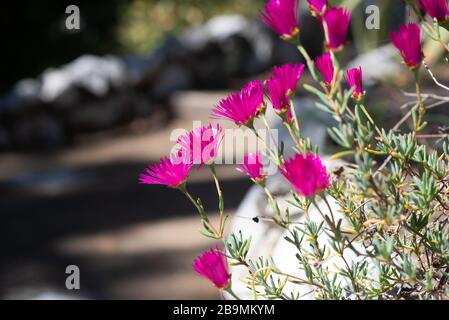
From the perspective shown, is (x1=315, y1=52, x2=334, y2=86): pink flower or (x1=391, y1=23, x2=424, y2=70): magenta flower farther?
(x1=315, y1=52, x2=334, y2=86): pink flower

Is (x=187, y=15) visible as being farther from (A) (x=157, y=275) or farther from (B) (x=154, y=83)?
(A) (x=157, y=275)

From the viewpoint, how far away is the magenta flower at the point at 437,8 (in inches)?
49.6

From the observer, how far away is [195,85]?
837cm

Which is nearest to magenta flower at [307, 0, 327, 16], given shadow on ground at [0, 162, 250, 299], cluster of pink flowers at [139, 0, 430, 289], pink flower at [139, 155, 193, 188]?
cluster of pink flowers at [139, 0, 430, 289]

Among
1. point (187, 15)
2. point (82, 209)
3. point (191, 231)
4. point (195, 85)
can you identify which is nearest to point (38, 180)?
point (82, 209)

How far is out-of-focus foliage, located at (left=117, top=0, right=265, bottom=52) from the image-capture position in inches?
421

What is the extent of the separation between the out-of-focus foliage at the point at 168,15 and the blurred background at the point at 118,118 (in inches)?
0.9

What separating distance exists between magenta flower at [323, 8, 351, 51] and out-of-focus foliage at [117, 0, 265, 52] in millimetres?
9636

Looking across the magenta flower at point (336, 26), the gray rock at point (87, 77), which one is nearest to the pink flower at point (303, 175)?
the magenta flower at point (336, 26)

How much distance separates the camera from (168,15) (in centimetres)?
1088

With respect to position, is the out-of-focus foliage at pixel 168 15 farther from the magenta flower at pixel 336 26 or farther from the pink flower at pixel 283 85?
the magenta flower at pixel 336 26

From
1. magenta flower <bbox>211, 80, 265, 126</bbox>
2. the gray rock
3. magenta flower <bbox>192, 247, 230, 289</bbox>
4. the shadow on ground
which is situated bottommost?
magenta flower <bbox>192, 247, 230, 289</bbox>

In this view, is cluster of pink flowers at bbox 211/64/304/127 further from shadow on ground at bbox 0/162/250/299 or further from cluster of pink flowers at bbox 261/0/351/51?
shadow on ground at bbox 0/162/250/299

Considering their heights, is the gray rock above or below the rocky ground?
above
